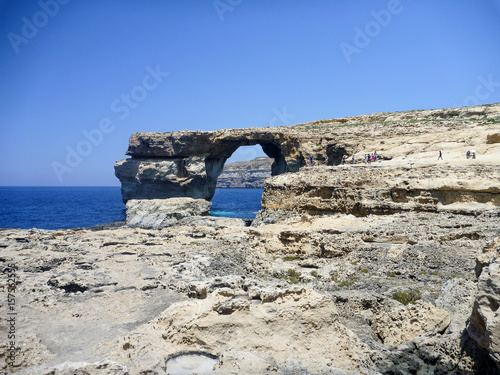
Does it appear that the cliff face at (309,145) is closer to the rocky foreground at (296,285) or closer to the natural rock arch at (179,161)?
the natural rock arch at (179,161)

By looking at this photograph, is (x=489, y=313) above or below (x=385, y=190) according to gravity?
below

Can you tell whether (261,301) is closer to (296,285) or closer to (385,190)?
(296,285)

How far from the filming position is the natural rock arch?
5019cm

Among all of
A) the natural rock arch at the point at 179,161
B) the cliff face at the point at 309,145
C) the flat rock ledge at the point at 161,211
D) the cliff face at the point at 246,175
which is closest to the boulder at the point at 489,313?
the cliff face at the point at 309,145

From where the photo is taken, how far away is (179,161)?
5338 centimetres

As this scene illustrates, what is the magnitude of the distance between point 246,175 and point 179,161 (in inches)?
5008

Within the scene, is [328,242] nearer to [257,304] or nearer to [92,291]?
[257,304]

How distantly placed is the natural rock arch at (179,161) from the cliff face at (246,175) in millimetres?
111134

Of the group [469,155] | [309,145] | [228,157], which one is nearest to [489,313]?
[469,155]

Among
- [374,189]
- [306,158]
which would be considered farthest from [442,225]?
[306,158]

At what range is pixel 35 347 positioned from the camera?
19.3 feet

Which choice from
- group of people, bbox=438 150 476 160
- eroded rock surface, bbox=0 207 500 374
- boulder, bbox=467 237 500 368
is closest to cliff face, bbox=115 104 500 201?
group of people, bbox=438 150 476 160

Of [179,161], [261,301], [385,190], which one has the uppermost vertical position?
[179,161]

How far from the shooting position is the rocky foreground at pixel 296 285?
5719 mm
